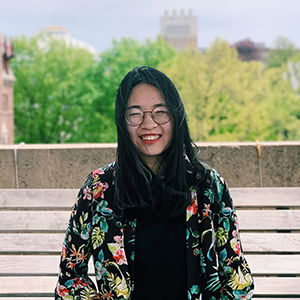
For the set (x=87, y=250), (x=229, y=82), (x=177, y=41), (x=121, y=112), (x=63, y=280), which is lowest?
(x=63, y=280)

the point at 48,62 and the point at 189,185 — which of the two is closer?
the point at 189,185

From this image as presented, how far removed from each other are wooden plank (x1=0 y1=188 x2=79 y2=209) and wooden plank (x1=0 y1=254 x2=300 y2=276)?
0.32 metres

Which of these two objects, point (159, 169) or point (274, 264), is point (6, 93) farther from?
point (159, 169)

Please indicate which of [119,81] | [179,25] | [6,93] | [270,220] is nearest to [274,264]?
[270,220]

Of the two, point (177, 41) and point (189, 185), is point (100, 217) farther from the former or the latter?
point (177, 41)

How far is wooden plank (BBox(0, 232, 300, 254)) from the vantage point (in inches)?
110

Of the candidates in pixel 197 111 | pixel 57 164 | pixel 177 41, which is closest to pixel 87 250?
pixel 57 164

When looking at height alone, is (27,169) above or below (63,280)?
above

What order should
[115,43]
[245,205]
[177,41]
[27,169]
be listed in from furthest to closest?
1. [177,41]
2. [115,43]
3. [27,169]
4. [245,205]

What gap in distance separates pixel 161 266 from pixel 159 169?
1.24 ft

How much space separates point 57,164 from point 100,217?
6.20 ft

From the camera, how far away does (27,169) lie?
3629 mm

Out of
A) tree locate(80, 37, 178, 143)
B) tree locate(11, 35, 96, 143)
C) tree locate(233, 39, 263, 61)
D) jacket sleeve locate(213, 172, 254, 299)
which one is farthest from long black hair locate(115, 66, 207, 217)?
tree locate(233, 39, 263, 61)

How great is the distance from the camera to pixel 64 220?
114 inches
